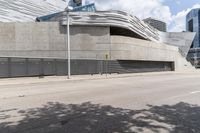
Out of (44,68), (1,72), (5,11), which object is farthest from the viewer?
(5,11)

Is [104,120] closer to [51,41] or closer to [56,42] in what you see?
[56,42]

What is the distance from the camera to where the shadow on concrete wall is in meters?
6.73

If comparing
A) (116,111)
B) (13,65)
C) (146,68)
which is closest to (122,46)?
(146,68)

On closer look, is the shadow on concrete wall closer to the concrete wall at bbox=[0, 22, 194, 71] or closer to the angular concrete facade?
the angular concrete facade

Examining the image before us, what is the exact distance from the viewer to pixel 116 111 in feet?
29.9

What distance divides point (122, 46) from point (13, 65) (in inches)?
809

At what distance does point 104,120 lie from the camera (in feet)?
25.2

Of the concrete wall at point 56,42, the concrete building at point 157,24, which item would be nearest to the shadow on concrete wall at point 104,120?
the concrete wall at point 56,42

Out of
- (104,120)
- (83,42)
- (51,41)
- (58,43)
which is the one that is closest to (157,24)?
(83,42)

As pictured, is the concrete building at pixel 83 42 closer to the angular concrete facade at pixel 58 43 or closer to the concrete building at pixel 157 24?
the angular concrete facade at pixel 58 43

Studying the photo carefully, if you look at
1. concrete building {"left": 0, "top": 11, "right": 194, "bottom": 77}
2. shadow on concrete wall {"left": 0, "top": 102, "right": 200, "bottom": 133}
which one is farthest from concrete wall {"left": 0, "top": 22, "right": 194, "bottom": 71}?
shadow on concrete wall {"left": 0, "top": 102, "right": 200, "bottom": 133}

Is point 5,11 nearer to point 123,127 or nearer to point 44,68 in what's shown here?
point 44,68

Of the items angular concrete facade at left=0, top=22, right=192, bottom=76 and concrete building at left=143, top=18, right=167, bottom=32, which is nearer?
angular concrete facade at left=0, top=22, right=192, bottom=76

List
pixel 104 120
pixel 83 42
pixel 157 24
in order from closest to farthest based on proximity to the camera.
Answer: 1. pixel 104 120
2. pixel 83 42
3. pixel 157 24
